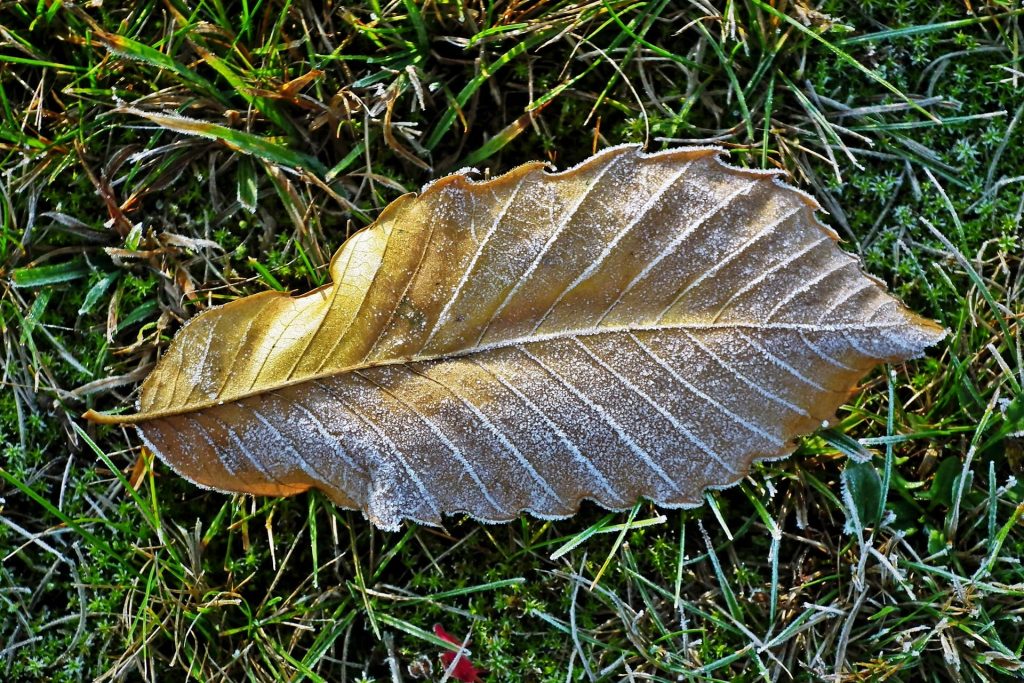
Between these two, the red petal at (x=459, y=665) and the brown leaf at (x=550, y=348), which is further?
the red petal at (x=459, y=665)

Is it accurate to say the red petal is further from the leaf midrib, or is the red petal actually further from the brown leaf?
the leaf midrib

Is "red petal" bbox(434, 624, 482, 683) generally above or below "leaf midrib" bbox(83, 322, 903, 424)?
below

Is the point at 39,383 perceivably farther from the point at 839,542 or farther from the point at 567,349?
the point at 839,542

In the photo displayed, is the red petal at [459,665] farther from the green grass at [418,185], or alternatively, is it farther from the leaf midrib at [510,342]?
the leaf midrib at [510,342]

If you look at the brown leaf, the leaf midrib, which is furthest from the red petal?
the leaf midrib

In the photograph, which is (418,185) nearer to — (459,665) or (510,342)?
(510,342)

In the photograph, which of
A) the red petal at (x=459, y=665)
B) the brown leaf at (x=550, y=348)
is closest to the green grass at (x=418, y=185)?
the red petal at (x=459, y=665)
